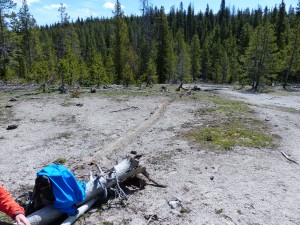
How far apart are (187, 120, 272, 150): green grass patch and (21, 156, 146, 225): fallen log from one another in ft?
15.6

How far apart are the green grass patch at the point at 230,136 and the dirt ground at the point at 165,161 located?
506mm

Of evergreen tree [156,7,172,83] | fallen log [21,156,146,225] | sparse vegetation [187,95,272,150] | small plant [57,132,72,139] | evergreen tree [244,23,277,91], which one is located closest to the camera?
fallen log [21,156,146,225]

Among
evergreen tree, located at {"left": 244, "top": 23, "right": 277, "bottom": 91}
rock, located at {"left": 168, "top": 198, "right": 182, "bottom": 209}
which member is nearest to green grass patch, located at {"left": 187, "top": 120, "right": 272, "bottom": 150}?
rock, located at {"left": 168, "top": 198, "right": 182, "bottom": 209}

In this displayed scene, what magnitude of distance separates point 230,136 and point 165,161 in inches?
167

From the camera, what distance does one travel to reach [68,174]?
5.71 meters

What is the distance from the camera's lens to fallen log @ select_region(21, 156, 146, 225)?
17.5 feet

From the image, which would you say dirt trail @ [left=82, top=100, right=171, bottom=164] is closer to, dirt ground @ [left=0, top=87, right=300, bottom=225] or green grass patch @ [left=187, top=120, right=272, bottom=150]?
dirt ground @ [left=0, top=87, right=300, bottom=225]

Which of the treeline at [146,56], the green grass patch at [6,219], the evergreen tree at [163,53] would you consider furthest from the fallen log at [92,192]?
the evergreen tree at [163,53]

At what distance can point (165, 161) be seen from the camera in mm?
9367

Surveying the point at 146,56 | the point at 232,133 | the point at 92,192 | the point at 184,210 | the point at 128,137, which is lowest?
the point at 184,210

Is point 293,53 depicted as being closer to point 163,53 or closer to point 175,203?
point 163,53

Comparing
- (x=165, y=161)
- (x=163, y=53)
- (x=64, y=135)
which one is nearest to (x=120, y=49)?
(x=163, y=53)

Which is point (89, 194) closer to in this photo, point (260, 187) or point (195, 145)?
point (260, 187)

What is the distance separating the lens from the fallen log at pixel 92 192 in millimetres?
5320
